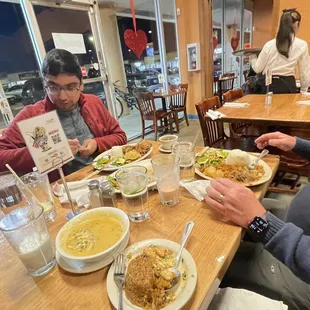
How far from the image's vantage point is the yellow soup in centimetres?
62

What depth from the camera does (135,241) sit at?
0.68 meters

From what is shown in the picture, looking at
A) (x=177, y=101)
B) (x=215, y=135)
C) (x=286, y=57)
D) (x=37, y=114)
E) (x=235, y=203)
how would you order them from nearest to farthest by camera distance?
(x=235, y=203), (x=37, y=114), (x=215, y=135), (x=286, y=57), (x=177, y=101)

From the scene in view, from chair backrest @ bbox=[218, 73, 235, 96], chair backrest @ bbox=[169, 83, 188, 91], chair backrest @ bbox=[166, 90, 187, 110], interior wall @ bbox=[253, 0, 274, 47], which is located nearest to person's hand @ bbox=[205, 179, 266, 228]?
chair backrest @ bbox=[166, 90, 187, 110]

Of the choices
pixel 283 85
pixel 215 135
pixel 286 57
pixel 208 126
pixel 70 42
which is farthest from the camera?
pixel 70 42

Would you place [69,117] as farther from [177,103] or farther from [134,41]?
[177,103]

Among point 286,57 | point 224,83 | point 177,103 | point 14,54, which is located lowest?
point 177,103

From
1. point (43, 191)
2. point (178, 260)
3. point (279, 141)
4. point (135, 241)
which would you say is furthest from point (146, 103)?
point (178, 260)

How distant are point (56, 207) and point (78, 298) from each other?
47 cm

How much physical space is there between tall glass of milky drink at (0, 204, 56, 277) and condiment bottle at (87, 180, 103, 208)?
23 cm

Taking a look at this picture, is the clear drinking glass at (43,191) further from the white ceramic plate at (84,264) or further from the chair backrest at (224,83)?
the chair backrest at (224,83)

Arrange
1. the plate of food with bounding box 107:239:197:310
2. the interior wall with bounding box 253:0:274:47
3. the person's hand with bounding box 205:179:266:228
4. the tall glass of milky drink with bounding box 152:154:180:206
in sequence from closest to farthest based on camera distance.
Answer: the plate of food with bounding box 107:239:197:310, the person's hand with bounding box 205:179:266:228, the tall glass of milky drink with bounding box 152:154:180:206, the interior wall with bounding box 253:0:274:47

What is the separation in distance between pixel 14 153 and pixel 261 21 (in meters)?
9.19

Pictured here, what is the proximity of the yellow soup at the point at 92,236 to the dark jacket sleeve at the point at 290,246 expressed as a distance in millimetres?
458

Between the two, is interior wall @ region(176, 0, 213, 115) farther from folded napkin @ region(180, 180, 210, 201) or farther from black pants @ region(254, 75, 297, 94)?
→ folded napkin @ region(180, 180, 210, 201)
